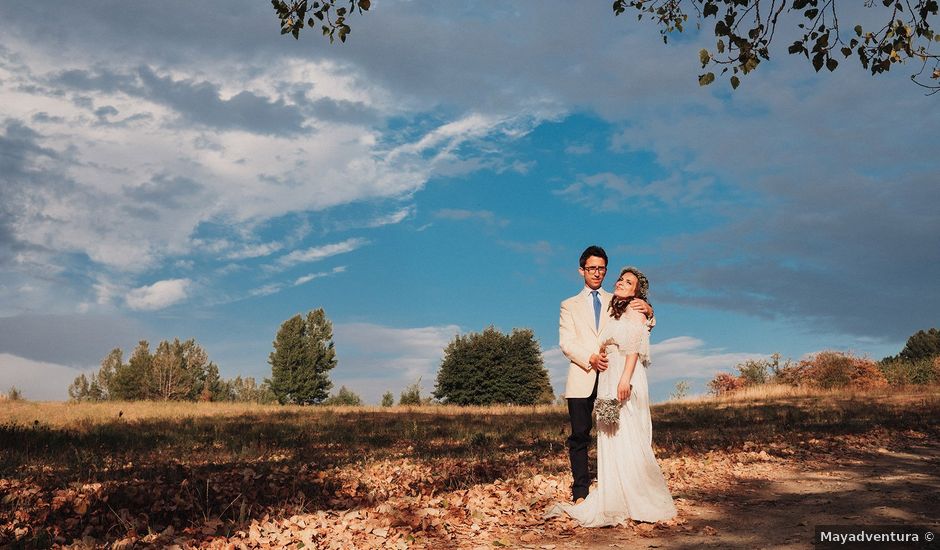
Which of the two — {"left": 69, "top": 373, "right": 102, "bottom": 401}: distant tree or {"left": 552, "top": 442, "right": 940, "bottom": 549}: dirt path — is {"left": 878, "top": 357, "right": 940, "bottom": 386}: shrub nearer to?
{"left": 552, "top": 442, "right": 940, "bottom": 549}: dirt path

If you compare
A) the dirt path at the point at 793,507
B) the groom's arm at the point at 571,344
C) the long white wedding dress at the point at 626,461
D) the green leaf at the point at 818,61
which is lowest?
the dirt path at the point at 793,507

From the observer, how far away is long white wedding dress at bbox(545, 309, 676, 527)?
8.09 meters

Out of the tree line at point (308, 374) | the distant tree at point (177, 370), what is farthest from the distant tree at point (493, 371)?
the distant tree at point (177, 370)

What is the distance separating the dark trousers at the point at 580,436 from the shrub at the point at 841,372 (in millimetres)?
32386

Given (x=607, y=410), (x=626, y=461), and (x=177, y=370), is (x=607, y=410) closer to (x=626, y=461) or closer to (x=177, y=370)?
(x=626, y=461)

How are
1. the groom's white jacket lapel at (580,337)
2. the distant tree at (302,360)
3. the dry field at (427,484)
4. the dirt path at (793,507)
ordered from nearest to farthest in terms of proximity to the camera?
1. the dirt path at (793,507)
2. the dry field at (427,484)
3. the groom's white jacket lapel at (580,337)
4. the distant tree at (302,360)

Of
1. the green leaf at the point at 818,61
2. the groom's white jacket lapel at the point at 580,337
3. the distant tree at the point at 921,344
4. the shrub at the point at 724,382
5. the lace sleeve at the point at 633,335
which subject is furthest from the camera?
the distant tree at the point at 921,344

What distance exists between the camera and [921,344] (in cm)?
9144

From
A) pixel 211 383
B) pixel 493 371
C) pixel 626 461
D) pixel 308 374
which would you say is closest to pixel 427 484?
pixel 626 461

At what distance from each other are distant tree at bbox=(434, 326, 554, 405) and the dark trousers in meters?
56.1

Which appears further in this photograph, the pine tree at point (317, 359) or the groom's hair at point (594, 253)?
the pine tree at point (317, 359)

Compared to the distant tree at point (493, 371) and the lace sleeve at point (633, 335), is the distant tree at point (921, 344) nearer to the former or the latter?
the distant tree at point (493, 371)

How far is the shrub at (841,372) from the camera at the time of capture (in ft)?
120

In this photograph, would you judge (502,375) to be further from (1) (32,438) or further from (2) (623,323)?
(2) (623,323)
